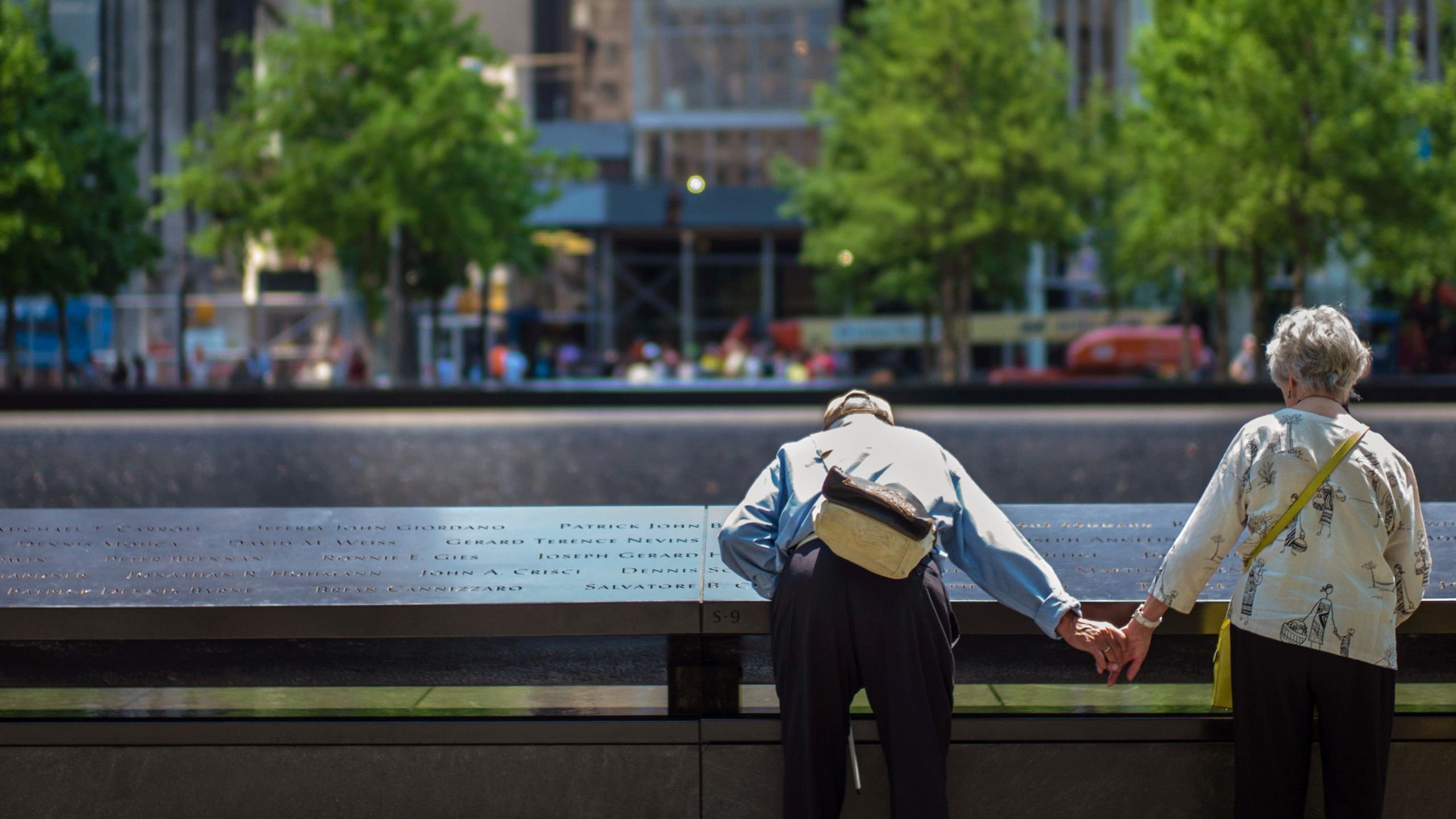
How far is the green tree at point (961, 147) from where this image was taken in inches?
1277

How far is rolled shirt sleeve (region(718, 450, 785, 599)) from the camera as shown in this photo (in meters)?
3.56

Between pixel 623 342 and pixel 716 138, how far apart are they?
8.28 metres

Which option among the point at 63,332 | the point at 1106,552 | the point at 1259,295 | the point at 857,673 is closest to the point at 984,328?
the point at 1259,295

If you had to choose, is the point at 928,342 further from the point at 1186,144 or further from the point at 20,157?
the point at 20,157

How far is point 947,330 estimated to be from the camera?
33375 mm

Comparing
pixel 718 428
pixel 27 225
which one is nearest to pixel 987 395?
pixel 718 428

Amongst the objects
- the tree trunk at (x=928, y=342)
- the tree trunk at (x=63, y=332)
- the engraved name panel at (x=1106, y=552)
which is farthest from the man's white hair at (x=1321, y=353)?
the tree trunk at (x=928, y=342)

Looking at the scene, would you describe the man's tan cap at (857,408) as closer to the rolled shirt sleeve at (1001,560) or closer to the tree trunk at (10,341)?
the rolled shirt sleeve at (1001,560)

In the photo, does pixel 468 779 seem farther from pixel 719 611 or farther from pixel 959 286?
pixel 959 286

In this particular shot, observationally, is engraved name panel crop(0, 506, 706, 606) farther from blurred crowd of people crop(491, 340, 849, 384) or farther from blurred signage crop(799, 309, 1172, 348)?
blurred signage crop(799, 309, 1172, 348)

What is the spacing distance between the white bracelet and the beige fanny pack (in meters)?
0.72

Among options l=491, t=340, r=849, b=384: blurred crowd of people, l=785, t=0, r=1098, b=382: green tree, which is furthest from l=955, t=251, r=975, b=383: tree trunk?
l=491, t=340, r=849, b=384: blurred crowd of people

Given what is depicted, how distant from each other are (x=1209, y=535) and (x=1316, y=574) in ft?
0.88

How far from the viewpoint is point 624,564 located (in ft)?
14.0
